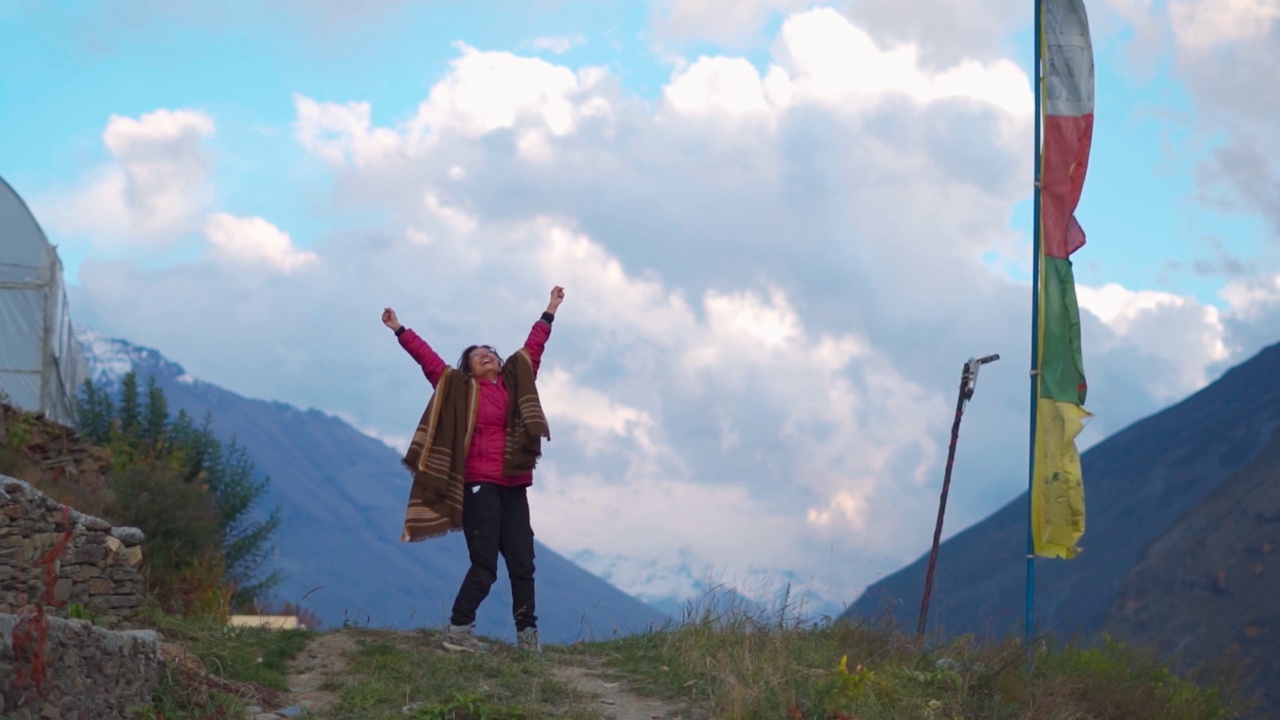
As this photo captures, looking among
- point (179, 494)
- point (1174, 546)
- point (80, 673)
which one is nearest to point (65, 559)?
point (80, 673)

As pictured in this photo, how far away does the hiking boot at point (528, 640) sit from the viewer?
10.2m

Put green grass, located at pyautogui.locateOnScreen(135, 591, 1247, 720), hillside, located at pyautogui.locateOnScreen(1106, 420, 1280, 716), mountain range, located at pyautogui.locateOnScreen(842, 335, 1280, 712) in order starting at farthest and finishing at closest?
mountain range, located at pyautogui.locateOnScreen(842, 335, 1280, 712), hillside, located at pyautogui.locateOnScreen(1106, 420, 1280, 716), green grass, located at pyautogui.locateOnScreen(135, 591, 1247, 720)

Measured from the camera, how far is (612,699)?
907 cm

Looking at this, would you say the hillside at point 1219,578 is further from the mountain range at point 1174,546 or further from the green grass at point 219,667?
the green grass at point 219,667

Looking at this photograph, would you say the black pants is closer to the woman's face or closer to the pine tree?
the woman's face

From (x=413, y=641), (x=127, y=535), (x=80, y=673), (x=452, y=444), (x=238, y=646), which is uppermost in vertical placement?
(x=452, y=444)

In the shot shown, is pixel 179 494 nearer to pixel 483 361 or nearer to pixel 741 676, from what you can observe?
pixel 483 361

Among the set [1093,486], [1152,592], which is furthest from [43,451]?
[1093,486]

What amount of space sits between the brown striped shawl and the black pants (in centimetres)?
14

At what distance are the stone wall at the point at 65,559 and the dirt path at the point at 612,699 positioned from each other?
3.47 meters

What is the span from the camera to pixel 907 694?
9.20 meters

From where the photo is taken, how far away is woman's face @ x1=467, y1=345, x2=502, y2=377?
33.8 ft

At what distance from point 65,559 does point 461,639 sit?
3.18m

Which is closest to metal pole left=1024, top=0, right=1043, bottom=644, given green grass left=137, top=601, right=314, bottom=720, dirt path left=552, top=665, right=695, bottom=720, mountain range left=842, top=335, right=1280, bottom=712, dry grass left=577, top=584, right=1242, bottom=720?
dry grass left=577, top=584, right=1242, bottom=720
